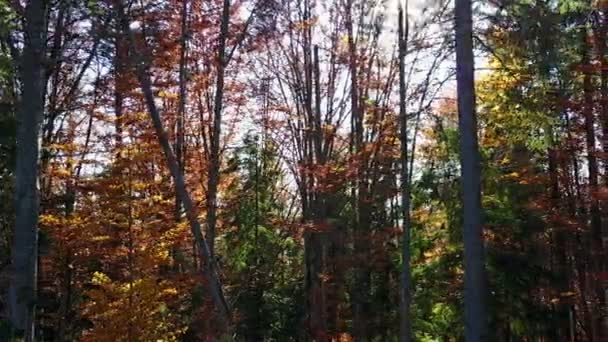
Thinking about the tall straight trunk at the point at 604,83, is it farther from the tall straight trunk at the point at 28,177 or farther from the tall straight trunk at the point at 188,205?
the tall straight trunk at the point at 28,177

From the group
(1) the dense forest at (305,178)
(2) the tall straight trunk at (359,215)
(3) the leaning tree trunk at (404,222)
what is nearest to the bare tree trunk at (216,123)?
(1) the dense forest at (305,178)

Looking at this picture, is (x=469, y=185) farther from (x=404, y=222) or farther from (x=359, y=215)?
(x=359, y=215)

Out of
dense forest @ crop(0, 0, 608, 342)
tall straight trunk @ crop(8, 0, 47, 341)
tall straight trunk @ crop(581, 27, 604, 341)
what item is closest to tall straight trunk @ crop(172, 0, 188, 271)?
dense forest @ crop(0, 0, 608, 342)

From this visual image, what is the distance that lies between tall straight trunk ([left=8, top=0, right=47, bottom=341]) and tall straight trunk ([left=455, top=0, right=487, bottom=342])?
578 cm

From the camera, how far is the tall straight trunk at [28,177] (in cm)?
859

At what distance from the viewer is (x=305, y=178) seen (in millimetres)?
20266

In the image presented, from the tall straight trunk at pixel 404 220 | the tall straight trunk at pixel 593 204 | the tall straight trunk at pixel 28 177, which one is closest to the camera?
the tall straight trunk at pixel 28 177

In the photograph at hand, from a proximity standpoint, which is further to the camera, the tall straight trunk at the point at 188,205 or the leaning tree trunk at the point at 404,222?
the leaning tree trunk at the point at 404,222

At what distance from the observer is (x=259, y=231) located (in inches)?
872

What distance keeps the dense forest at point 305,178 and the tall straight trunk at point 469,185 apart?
3 cm

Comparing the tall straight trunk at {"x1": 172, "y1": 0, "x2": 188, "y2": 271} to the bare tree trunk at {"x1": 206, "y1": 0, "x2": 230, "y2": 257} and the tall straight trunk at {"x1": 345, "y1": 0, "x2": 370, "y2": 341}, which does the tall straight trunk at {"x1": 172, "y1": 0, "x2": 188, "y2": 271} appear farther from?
the tall straight trunk at {"x1": 345, "y1": 0, "x2": 370, "y2": 341}

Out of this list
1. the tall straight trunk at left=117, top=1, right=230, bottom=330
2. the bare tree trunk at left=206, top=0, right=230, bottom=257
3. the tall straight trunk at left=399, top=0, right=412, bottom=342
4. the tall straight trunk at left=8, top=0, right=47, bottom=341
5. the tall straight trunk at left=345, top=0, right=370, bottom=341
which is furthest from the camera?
the tall straight trunk at left=345, top=0, right=370, bottom=341

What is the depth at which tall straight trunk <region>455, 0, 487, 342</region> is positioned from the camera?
9422 mm

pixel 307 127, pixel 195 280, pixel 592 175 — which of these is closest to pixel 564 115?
pixel 592 175
